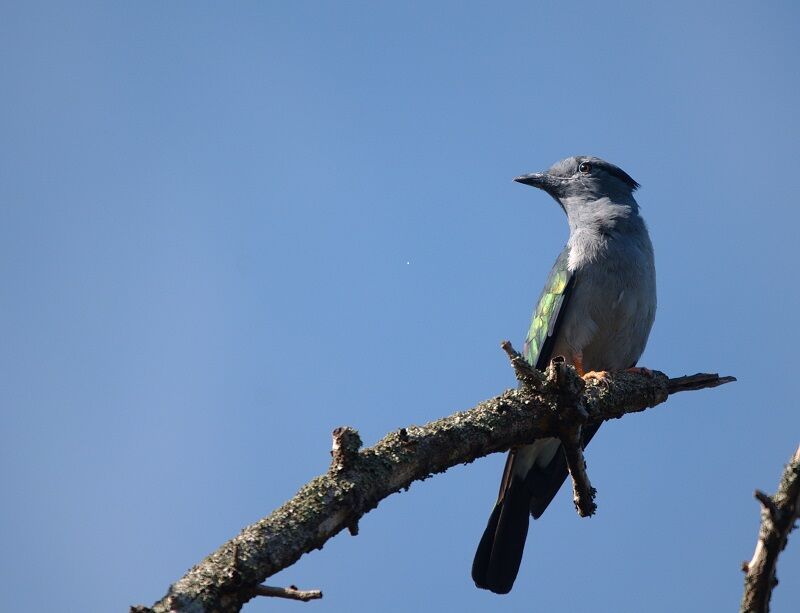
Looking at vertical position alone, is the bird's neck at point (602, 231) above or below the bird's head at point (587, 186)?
below

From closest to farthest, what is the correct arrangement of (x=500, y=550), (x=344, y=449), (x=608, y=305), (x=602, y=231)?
(x=344, y=449) < (x=500, y=550) < (x=608, y=305) < (x=602, y=231)

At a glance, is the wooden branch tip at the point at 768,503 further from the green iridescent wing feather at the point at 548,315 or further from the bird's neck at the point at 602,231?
the bird's neck at the point at 602,231

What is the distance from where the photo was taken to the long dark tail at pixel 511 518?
20.5 feet

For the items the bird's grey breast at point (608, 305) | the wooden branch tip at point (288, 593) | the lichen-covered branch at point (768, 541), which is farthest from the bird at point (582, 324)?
the lichen-covered branch at point (768, 541)

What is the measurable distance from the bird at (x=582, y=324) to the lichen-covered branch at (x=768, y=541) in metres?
3.22

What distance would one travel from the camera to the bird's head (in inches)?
309

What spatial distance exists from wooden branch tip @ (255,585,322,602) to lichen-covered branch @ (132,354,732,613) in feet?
0.12

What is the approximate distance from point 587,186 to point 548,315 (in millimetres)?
1682

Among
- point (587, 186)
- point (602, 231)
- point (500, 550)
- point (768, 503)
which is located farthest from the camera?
point (587, 186)

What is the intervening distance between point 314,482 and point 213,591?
70cm

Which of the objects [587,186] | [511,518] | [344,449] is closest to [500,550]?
[511,518]

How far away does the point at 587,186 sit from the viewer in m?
8.11

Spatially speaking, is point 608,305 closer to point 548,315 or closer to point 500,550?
point 548,315

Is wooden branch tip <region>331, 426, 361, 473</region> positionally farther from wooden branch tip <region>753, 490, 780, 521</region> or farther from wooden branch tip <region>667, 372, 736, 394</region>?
wooden branch tip <region>667, 372, 736, 394</region>
